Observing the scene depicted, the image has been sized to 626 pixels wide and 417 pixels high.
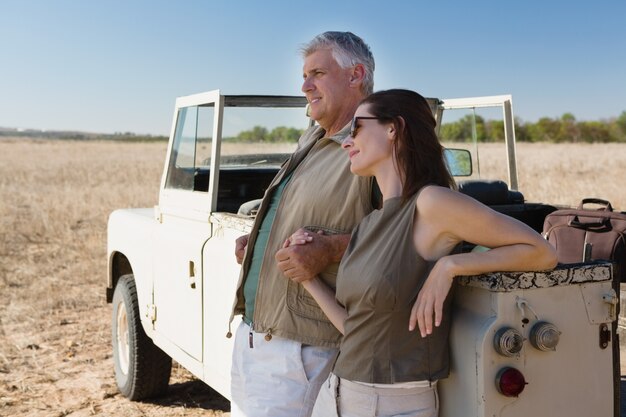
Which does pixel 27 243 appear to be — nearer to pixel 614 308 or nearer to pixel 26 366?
pixel 26 366

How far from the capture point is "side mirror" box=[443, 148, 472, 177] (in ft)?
16.2

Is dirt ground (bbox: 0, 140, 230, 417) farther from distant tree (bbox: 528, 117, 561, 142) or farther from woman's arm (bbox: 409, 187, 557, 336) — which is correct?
distant tree (bbox: 528, 117, 561, 142)

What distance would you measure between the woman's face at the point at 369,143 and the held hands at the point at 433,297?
1.18ft

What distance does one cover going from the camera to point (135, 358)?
16.9ft

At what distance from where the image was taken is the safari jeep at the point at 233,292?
200 cm

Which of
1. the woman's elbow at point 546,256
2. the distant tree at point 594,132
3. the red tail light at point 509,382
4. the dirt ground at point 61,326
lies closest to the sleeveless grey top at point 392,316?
the red tail light at point 509,382

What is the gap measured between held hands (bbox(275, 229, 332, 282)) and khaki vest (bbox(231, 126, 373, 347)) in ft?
0.28

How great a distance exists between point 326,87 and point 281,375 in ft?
3.07

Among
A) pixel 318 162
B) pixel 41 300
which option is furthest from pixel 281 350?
pixel 41 300

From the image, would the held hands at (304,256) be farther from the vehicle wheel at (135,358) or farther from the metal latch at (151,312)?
the vehicle wheel at (135,358)

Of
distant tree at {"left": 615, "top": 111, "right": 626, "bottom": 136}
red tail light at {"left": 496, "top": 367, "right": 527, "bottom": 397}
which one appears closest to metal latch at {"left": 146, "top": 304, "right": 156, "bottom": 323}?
red tail light at {"left": 496, "top": 367, "right": 527, "bottom": 397}

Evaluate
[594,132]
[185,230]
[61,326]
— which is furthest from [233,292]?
[594,132]

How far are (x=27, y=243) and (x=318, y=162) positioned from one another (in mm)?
10893

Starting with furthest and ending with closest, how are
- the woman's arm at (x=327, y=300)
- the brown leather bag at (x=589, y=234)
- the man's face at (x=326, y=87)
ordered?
1. the brown leather bag at (x=589, y=234)
2. the man's face at (x=326, y=87)
3. the woman's arm at (x=327, y=300)
